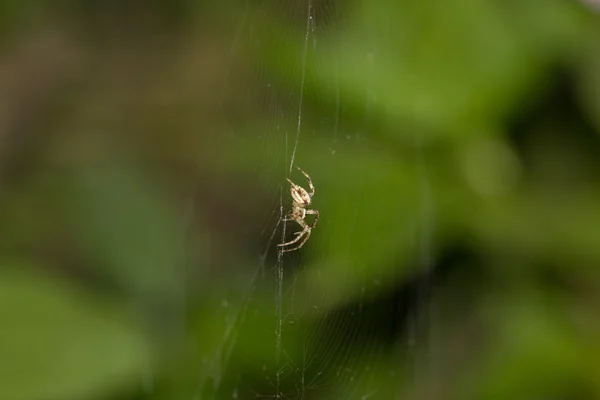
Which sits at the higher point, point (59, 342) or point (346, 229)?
point (346, 229)

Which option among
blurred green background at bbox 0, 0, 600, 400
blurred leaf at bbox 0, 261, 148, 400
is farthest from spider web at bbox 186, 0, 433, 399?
blurred leaf at bbox 0, 261, 148, 400

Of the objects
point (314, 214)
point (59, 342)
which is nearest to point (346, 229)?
point (314, 214)

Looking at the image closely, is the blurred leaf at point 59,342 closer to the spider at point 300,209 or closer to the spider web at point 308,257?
the spider web at point 308,257

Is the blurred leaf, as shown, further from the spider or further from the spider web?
the spider

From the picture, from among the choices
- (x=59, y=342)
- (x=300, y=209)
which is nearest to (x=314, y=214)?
(x=300, y=209)

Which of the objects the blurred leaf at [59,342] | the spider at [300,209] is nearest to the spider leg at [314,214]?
the spider at [300,209]

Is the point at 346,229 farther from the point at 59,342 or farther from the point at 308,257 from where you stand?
the point at 59,342

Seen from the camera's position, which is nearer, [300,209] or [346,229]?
[300,209]

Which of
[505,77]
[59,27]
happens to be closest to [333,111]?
[505,77]

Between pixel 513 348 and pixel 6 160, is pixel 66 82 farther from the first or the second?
pixel 513 348
